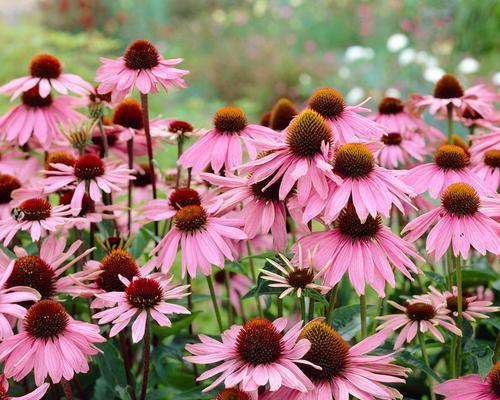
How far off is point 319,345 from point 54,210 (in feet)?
1.79

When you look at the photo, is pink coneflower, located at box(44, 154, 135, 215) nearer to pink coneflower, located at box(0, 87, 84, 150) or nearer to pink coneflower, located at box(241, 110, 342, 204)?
pink coneflower, located at box(0, 87, 84, 150)

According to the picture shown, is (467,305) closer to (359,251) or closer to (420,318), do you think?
(420,318)

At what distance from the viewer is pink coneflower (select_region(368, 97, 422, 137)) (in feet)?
5.13

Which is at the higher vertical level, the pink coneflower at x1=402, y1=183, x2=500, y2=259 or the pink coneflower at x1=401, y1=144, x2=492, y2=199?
the pink coneflower at x1=401, y1=144, x2=492, y2=199

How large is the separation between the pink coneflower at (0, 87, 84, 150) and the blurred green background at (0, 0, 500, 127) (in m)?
2.66

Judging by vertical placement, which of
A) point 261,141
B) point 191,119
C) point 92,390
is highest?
point 191,119

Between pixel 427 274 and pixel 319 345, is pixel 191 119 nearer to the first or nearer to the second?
pixel 427 274

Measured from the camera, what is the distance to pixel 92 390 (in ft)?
4.50

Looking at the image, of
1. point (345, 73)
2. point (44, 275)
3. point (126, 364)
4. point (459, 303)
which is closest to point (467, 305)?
point (459, 303)

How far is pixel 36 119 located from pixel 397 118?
2.48 feet

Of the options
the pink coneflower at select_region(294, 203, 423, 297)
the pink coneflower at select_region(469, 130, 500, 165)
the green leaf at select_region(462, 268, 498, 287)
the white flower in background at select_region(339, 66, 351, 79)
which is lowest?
the green leaf at select_region(462, 268, 498, 287)

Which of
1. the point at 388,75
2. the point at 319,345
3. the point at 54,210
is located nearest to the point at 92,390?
the point at 54,210

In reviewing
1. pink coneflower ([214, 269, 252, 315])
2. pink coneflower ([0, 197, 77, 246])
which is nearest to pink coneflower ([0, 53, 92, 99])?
pink coneflower ([0, 197, 77, 246])

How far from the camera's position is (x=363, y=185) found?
3.19 feet
